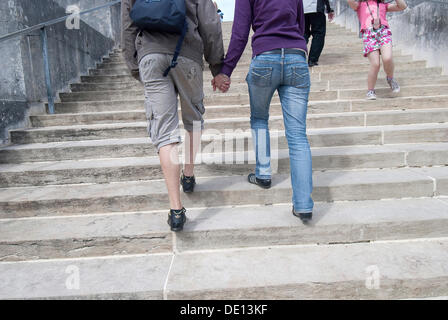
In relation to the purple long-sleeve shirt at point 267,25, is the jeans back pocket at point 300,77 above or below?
below

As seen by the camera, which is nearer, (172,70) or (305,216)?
(172,70)

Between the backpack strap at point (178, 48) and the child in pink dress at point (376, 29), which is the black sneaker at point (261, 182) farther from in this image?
the child in pink dress at point (376, 29)

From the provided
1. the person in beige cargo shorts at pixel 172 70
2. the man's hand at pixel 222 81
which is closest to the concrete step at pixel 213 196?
the person in beige cargo shorts at pixel 172 70

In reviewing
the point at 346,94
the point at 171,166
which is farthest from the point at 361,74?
the point at 171,166

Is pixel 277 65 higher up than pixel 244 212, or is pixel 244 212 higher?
pixel 277 65

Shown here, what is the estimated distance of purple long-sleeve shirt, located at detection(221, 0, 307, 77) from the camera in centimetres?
205

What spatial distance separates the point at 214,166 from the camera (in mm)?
2984

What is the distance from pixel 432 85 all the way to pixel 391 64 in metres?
0.82

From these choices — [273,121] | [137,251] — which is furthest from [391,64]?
[137,251]

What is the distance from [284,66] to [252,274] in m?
1.34

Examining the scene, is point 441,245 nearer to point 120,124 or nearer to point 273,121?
point 273,121

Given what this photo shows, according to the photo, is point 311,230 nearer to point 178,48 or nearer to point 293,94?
point 293,94

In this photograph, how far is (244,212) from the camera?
8.14ft

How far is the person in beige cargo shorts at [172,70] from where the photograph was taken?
194cm
